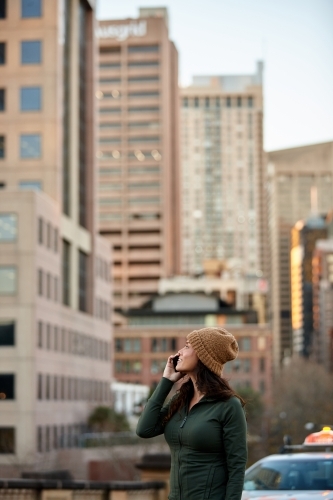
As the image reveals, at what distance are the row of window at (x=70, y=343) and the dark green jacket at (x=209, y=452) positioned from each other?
6118cm

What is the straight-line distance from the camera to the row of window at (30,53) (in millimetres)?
74688

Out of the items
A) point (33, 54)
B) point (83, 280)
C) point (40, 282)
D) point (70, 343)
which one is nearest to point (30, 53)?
point (33, 54)

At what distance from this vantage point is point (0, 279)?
65750 millimetres

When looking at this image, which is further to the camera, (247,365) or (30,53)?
(247,365)

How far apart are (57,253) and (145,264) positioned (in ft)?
309

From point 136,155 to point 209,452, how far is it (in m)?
164

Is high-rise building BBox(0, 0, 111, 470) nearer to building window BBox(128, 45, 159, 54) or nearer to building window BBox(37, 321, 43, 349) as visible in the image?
building window BBox(37, 321, 43, 349)

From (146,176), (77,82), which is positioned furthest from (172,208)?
(77,82)

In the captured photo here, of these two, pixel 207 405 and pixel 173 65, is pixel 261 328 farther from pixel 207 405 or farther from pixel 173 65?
pixel 207 405

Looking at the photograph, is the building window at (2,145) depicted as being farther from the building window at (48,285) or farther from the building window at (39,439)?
the building window at (39,439)

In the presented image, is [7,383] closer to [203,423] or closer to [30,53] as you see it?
[30,53]

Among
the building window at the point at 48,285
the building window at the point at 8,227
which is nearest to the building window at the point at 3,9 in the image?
the building window at the point at 8,227

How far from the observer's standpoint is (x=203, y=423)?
554 centimetres

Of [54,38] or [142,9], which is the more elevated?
[142,9]
